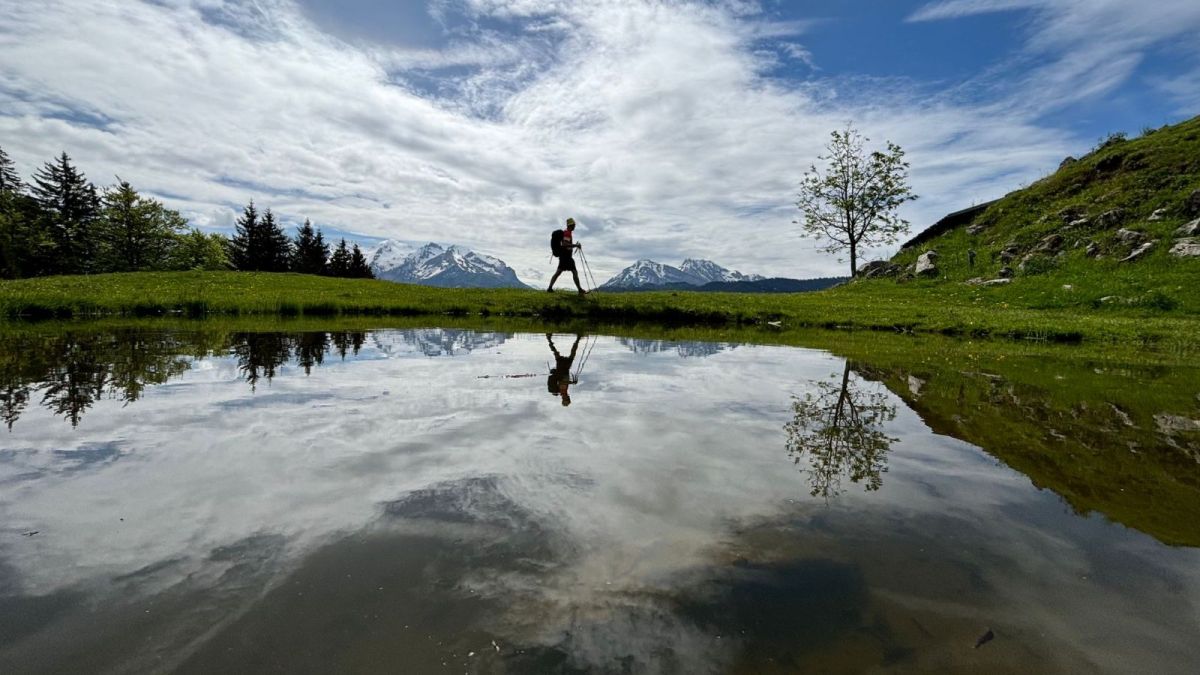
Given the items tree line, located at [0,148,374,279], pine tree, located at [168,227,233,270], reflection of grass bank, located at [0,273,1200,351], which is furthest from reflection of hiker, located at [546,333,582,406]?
pine tree, located at [168,227,233,270]

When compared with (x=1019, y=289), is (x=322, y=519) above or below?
below

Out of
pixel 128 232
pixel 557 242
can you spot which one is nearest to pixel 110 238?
pixel 128 232

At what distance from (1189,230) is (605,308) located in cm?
3421

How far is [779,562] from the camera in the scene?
3828 mm

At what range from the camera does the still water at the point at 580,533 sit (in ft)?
9.59

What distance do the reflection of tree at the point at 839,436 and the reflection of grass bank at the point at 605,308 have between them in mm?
17679

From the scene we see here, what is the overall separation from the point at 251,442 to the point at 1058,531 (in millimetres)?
7963

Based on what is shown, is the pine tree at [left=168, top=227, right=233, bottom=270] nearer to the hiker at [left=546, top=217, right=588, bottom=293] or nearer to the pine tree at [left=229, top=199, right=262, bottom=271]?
the pine tree at [left=229, top=199, right=262, bottom=271]

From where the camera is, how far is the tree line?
7638cm

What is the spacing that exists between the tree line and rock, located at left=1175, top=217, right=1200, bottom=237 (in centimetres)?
8979

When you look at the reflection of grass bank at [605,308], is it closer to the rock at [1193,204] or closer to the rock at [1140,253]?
the rock at [1140,253]

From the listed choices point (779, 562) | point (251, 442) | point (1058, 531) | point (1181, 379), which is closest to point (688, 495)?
point (779, 562)

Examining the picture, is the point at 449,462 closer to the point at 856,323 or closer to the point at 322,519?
the point at 322,519

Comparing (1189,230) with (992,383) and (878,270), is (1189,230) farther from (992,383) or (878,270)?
(992,383)
